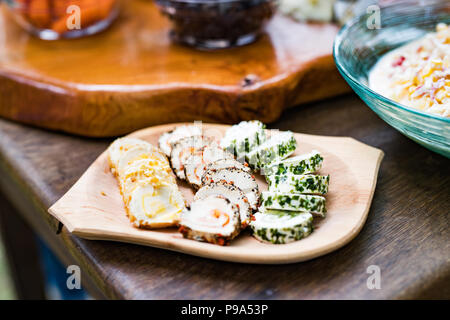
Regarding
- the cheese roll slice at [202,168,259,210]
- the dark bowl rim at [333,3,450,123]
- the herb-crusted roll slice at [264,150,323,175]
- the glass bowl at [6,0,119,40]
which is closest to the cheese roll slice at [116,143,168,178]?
the cheese roll slice at [202,168,259,210]

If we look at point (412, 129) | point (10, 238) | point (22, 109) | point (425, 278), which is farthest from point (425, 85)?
point (10, 238)

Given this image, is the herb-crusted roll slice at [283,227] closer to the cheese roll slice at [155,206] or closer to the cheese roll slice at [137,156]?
the cheese roll slice at [155,206]

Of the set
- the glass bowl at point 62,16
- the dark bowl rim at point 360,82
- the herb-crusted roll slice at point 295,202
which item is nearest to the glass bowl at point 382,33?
the dark bowl rim at point 360,82

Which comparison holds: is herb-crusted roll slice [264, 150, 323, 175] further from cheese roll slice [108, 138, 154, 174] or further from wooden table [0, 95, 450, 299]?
cheese roll slice [108, 138, 154, 174]

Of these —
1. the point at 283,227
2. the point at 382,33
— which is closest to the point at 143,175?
the point at 283,227

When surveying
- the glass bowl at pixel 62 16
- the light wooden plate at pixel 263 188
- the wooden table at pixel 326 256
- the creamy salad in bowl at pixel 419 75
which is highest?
the glass bowl at pixel 62 16
